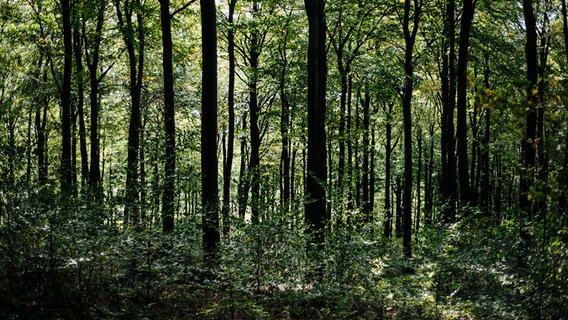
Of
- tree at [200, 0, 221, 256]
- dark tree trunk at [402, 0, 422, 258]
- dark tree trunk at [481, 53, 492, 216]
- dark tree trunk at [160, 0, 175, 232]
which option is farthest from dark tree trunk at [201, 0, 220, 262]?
dark tree trunk at [481, 53, 492, 216]

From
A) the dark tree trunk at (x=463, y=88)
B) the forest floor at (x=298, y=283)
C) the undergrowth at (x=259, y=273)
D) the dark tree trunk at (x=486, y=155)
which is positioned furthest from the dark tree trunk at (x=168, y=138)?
the dark tree trunk at (x=486, y=155)

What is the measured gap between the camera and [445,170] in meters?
23.0

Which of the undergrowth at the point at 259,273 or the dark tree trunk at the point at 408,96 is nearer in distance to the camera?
the undergrowth at the point at 259,273

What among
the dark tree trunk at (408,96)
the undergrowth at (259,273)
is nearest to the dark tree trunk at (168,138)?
the undergrowth at (259,273)

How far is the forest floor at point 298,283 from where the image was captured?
6.21 m

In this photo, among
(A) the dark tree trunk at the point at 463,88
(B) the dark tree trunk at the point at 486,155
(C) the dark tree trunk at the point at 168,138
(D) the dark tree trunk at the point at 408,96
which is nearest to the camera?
(C) the dark tree trunk at the point at 168,138

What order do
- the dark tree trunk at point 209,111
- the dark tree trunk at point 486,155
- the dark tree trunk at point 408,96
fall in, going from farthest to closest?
1. the dark tree trunk at point 486,155
2. the dark tree trunk at point 408,96
3. the dark tree trunk at point 209,111

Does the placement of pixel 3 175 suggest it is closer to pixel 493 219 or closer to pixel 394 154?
pixel 493 219

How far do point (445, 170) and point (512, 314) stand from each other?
1806cm

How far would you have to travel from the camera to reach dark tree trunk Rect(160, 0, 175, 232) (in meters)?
9.43

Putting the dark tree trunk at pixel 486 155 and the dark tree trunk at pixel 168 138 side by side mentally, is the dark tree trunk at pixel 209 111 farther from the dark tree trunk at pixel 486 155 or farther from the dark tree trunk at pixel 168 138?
the dark tree trunk at pixel 486 155

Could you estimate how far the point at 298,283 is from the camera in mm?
8742

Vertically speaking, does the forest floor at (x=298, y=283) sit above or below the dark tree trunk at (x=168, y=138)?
below

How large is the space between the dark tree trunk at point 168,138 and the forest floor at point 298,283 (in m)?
0.96
